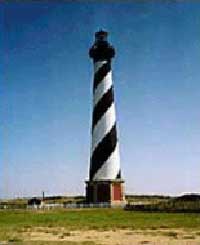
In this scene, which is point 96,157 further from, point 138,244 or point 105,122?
point 138,244

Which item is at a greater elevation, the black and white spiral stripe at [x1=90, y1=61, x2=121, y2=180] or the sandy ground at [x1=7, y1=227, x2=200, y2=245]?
the black and white spiral stripe at [x1=90, y1=61, x2=121, y2=180]

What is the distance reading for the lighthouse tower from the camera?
68.6ft

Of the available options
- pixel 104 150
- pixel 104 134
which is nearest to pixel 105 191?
pixel 104 150

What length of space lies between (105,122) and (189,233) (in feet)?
35.2

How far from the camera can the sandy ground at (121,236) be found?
9469 mm

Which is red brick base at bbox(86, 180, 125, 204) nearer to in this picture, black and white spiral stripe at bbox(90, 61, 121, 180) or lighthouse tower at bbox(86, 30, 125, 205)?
lighthouse tower at bbox(86, 30, 125, 205)

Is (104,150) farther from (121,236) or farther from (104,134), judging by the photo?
(121,236)

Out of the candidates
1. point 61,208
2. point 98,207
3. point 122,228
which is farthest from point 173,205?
point 122,228

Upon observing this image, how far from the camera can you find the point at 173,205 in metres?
18.0

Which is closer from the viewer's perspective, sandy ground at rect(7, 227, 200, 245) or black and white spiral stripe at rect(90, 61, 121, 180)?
sandy ground at rect(7, 227, 200, 245)

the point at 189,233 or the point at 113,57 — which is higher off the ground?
the point at 113,57

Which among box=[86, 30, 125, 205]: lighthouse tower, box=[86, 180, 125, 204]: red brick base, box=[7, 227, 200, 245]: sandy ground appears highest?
box=[86, 30, 125, 205]: lighthouse tower

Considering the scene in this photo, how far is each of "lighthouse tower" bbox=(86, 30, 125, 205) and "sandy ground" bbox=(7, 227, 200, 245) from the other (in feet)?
30.4

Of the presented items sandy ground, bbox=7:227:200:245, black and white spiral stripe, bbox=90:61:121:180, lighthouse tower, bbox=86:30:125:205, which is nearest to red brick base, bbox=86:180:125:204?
lighthouse tower, bbox=86:30:125:205
